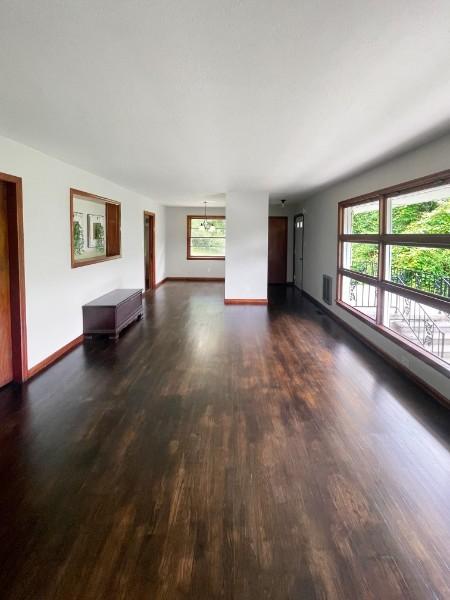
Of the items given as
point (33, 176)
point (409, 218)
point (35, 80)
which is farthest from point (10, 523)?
point (409, 218)

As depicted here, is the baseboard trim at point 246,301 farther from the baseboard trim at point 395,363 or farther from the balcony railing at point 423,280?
the balcony railing at point 423,280

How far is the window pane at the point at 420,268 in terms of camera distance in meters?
4.39

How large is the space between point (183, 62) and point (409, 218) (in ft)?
11.6

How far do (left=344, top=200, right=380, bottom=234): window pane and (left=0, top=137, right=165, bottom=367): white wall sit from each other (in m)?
4.16

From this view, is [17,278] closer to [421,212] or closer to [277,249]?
[421,212]

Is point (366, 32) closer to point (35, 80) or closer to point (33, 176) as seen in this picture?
point (35, 80)

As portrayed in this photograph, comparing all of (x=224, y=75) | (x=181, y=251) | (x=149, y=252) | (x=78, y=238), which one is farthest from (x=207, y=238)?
(x=224, y=75)

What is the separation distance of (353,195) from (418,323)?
246 cm

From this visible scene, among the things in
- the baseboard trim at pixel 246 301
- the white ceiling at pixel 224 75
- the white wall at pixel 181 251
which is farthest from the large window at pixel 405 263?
the white wall at pixel 181 251

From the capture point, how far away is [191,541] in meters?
2.14

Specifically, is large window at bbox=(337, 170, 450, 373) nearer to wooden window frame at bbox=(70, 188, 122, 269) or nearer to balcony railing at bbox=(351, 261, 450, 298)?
balcony railing at bbox=(351, 261, 450, 298)

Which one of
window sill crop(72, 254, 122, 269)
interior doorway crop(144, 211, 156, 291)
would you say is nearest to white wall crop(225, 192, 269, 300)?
window sill crop(72, 254, 122, 269)

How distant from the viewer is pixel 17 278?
4445mm

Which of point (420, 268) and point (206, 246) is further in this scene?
point (206, 246)
